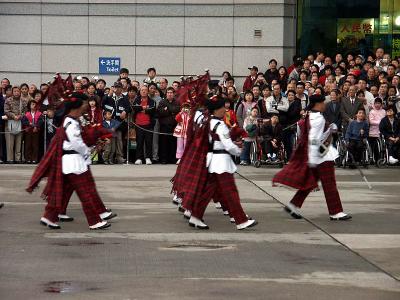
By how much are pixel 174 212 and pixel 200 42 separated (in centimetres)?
1217

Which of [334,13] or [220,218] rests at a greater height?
[334,13]

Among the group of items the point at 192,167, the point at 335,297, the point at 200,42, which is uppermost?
the point at 200,42

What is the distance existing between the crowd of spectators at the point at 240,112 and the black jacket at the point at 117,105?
2 centimetres

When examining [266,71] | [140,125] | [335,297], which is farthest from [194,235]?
[266,71]

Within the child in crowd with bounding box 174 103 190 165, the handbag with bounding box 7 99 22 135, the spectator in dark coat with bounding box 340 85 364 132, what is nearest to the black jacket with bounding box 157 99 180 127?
the child in crowd with bounding box 174 103 190 165

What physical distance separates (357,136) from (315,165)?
8.01m

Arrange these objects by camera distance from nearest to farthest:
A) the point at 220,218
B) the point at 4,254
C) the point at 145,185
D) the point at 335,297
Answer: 1. the point at 335,297
2. the point at 4,254
3. the point at 220,218
4. the point at 145,185

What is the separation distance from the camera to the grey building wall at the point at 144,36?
26281 mm

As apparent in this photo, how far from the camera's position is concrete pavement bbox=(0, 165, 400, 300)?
9.34m

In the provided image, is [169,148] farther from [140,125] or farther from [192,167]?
[192,167]

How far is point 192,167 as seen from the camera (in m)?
13.4

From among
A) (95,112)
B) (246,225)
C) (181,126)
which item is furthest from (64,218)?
(181,126)

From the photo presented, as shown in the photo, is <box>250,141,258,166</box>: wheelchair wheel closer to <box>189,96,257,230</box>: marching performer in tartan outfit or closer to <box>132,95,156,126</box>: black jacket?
<box>132,95,156,126</box>: black jacket

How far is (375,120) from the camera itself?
22266 mm
